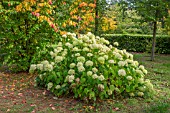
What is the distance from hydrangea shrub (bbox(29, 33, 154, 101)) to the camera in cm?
400

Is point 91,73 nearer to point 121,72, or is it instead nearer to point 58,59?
point 121,72

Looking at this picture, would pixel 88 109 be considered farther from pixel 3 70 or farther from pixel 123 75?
pixel 3 70

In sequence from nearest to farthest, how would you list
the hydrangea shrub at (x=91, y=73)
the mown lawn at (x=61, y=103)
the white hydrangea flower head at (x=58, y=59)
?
the mown lawn at (x=61, y=103), the hydrangea shrub at (x=91, y=73), the white hydrangea flower head at (x=58, y=59)

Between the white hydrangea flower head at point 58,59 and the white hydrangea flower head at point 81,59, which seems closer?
the white hydrangea flower head at point 81,59

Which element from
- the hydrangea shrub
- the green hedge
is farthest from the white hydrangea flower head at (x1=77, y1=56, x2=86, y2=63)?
the green hedge

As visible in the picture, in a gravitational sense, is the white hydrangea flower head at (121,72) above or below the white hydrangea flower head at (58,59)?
below

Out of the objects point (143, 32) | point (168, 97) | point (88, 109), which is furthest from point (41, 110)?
point (143, 32)

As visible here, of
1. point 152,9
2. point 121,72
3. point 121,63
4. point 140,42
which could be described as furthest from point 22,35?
point 140,42

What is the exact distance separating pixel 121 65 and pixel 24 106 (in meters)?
1.76

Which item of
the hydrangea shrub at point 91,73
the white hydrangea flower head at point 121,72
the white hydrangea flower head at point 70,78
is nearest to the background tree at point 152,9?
the hydrangea shrub at point 91,73

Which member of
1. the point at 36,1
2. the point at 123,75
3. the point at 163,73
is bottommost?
the point at 163,73

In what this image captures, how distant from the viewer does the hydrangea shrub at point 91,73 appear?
400cm

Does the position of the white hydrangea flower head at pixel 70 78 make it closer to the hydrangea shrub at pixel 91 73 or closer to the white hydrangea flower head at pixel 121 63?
the hydrangea shrub at pixel 91 73

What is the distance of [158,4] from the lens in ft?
28.4
